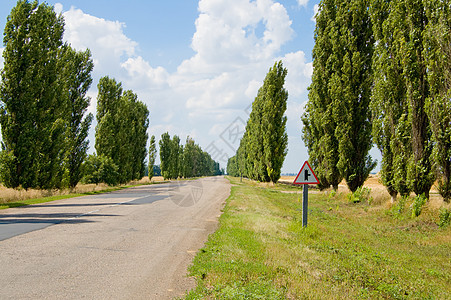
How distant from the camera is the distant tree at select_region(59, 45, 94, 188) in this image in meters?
27.6

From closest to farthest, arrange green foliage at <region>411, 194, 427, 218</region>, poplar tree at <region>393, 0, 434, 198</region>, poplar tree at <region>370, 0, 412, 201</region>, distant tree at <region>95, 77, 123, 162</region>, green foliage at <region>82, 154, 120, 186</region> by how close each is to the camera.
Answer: green foliage at <region>411, 194, 427, 218</region>, poplar tree at <region>393, 0, 434, 198</region>, poplar tree at <region>370, 0, 412, 201</region>, green foliage at <region>82, 154, 120, 186</region>, distant tree at <region>95, 77, 123, 162</region>

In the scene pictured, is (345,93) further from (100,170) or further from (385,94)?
(100,170)

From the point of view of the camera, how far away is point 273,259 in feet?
21.3

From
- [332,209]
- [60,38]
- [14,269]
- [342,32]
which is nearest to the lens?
[14,269]

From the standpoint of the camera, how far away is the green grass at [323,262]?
4.95 metres

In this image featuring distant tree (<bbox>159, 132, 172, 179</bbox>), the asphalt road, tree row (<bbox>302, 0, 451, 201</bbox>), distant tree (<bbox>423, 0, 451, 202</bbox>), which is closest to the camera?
the asphalt road

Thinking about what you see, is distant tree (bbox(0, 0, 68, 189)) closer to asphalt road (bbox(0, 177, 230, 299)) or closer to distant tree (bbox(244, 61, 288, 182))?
asphalt road (bbox(0, 177, 230, 299))

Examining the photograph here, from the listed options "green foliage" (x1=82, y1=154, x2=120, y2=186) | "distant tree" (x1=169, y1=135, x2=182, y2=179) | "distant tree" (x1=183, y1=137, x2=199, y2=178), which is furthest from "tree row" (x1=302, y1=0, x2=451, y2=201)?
"distant tree" (x1=183, y1=137, x2=199, y2=178)

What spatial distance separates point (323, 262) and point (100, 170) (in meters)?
31.0

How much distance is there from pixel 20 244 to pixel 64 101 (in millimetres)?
19086

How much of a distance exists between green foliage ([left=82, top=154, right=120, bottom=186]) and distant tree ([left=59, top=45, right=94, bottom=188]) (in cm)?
444

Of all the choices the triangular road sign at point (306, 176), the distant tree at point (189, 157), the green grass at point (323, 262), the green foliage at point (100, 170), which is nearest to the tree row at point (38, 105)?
the green foliage at point (100, 170)

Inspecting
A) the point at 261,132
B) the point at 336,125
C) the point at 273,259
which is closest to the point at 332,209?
the point at 336,125

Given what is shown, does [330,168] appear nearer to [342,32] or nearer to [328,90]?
[328,90]
